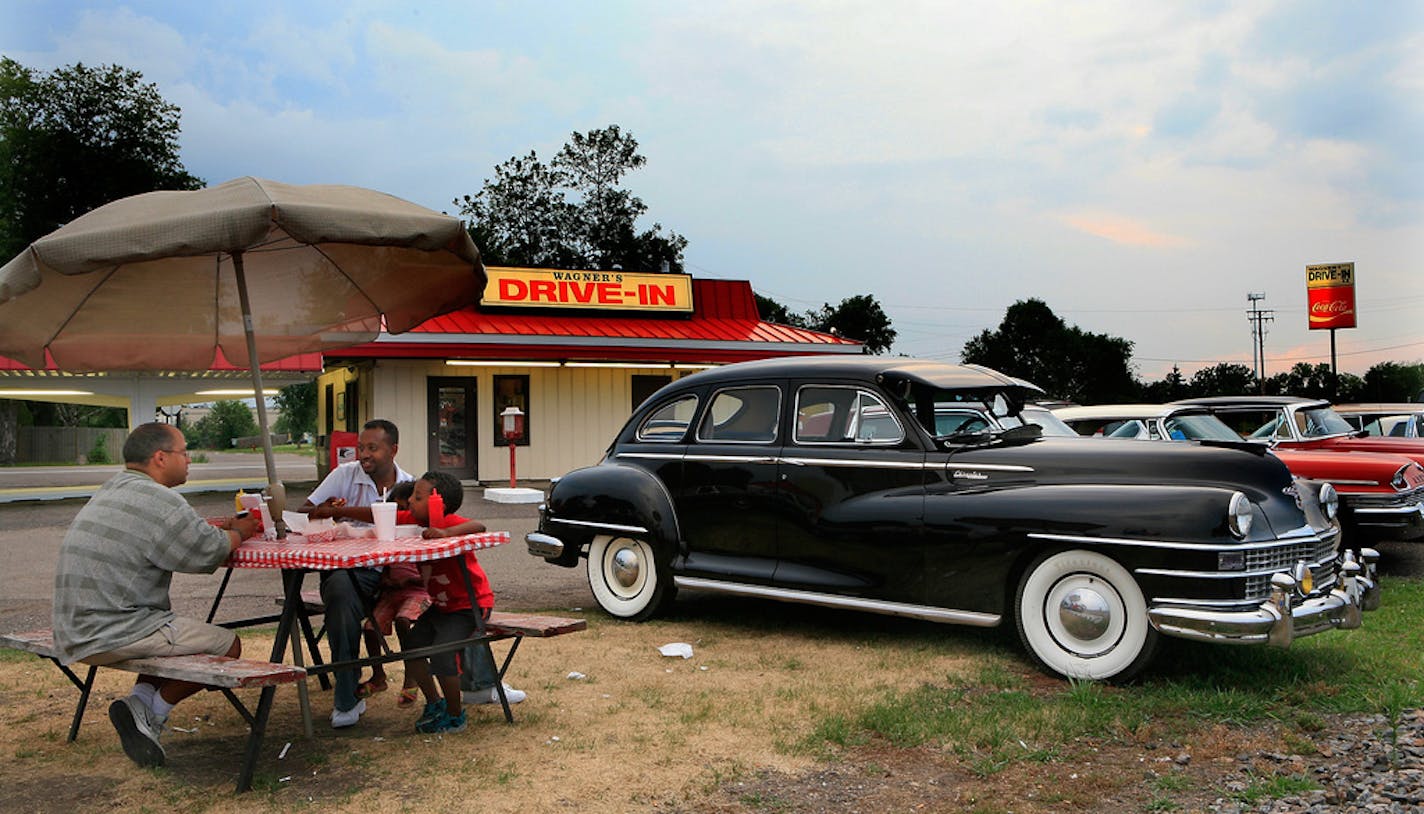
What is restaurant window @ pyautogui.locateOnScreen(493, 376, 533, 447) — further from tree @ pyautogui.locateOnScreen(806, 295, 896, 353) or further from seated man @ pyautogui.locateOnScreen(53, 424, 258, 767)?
tree @ pyautogui.locateOnScreen(806, 295, 896, 353)

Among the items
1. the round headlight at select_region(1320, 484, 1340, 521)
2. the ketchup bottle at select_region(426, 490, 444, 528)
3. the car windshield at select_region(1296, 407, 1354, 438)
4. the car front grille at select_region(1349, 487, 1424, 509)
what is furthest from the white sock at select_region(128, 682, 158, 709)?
the car windshield at select_region(1296, 407, 1354, 438)

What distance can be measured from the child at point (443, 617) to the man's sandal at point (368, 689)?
0.97 feet

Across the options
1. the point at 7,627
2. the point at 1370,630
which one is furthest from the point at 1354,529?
the point at 7,627

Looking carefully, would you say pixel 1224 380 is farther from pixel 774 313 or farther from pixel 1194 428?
pixel 1194 428

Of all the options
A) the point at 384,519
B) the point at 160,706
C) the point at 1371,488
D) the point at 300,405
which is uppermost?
the point at 300,405

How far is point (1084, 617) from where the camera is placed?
5.92m

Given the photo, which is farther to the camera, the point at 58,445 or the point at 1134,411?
the point at 58,445

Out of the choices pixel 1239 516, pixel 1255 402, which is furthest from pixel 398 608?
pixel 1255 402

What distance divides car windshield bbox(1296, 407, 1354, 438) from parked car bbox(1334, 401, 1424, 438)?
274 cm

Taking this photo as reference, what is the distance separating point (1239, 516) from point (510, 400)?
1744 cm

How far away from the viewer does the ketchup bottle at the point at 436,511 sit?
5125mm

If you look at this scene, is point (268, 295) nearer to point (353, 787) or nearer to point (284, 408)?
point (353, 787)

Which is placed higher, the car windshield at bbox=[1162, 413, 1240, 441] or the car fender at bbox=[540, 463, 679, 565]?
the car windshield at bbox=[1162, 413, 1240, 441]

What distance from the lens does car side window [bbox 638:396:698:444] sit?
802 cm
